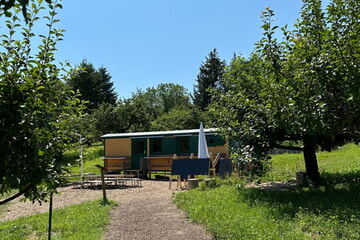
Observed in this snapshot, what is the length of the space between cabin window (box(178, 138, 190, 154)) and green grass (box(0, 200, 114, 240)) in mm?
9724

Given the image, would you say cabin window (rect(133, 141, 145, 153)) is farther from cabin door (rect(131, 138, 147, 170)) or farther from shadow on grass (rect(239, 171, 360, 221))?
shadow on grass (rect(239, 171, 360, 221))

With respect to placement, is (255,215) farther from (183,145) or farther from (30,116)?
(183,145)

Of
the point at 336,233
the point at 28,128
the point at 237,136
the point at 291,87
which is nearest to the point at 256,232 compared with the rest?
the point at 336,233

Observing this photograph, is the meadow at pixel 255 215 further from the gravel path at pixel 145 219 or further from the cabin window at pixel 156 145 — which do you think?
the cabin window at pixel 156 145

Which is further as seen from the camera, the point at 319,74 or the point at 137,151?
the point at 137,151

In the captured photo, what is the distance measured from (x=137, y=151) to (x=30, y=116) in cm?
1717

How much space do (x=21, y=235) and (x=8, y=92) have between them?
462cm

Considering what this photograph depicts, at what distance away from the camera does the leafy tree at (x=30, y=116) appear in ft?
7.35

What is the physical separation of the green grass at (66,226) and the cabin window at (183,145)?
9.72 meters

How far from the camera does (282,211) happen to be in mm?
6523

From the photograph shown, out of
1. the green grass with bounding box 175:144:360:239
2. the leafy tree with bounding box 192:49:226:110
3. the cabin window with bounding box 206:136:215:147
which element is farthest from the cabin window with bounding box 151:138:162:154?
the leafy tree with bounding box 192:49:226:110

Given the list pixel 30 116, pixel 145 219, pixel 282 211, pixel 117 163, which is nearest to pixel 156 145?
pixel 117 163

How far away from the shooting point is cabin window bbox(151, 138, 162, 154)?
18703 millimetres

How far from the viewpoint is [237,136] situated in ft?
27.8
